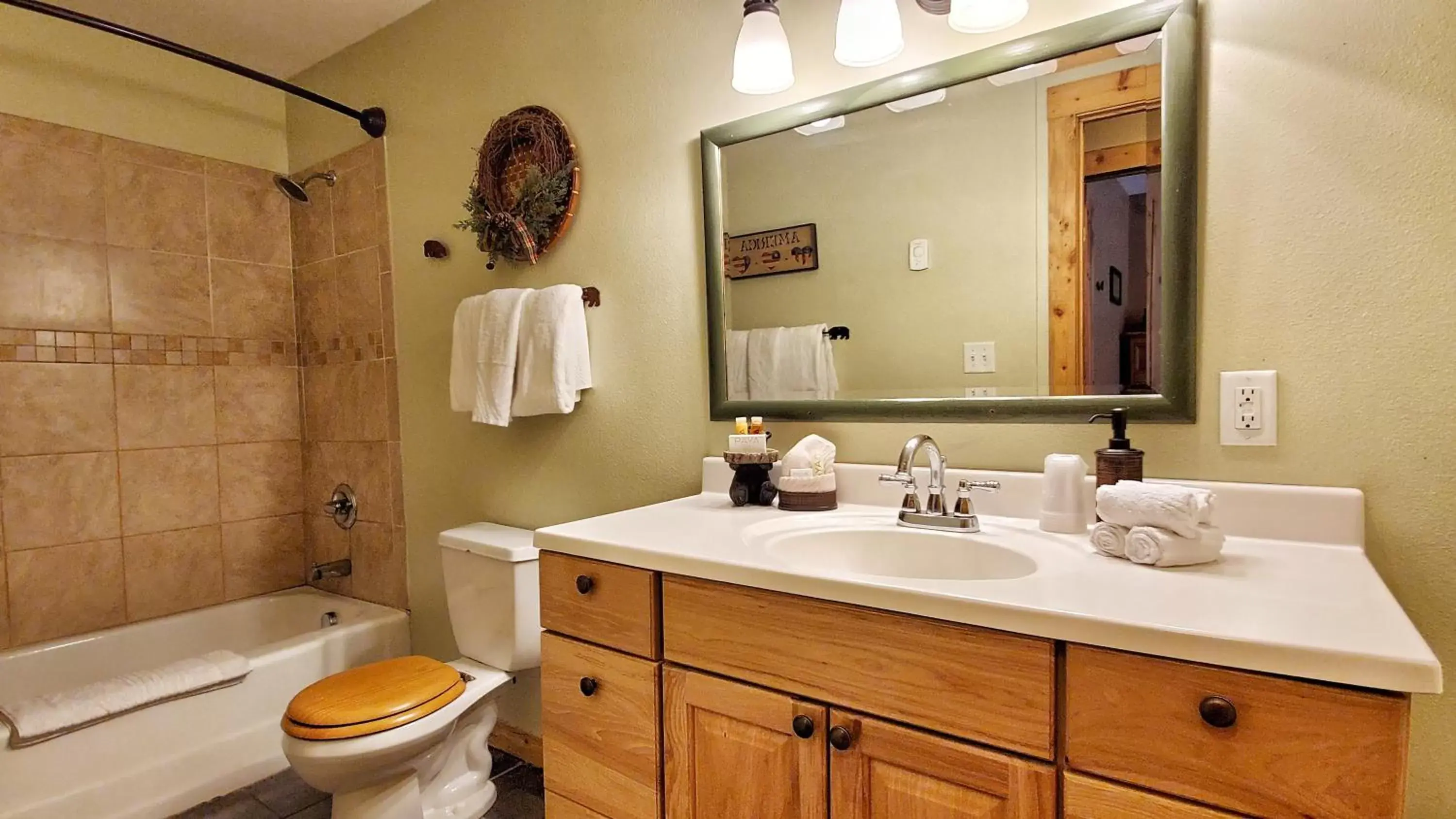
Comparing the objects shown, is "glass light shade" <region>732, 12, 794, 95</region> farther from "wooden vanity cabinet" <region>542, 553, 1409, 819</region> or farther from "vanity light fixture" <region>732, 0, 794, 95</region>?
"wooden vanity cabinet" <region>542, 553, 1409, 819</region>

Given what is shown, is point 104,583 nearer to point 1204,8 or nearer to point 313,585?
point 313,585

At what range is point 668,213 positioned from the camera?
5.69 feet

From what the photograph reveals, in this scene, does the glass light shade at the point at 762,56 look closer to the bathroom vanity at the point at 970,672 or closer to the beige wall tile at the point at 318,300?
the bathroom vanity at the point at 970,672

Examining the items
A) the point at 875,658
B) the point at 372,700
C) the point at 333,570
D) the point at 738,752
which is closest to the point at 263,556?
the point at 333,570

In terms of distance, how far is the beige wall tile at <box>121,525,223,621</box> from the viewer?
233 centimetres

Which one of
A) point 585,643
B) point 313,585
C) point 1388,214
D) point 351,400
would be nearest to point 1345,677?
point 1388,214

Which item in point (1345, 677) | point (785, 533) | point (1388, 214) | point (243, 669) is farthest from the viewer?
point (243, 669)


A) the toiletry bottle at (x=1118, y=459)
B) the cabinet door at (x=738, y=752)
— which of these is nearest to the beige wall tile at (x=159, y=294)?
the cabinet door at (x=738, y=752)

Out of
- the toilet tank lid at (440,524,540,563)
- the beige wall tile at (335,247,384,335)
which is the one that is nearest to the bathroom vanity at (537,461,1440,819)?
the toilet tank lid at (440,524,540,563)

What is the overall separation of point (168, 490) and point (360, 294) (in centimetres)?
92

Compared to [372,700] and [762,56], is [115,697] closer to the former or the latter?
[372,700]

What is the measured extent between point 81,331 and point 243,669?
124 cm

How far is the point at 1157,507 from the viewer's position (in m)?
0.91

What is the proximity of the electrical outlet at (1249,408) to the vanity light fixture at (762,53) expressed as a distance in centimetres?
98
